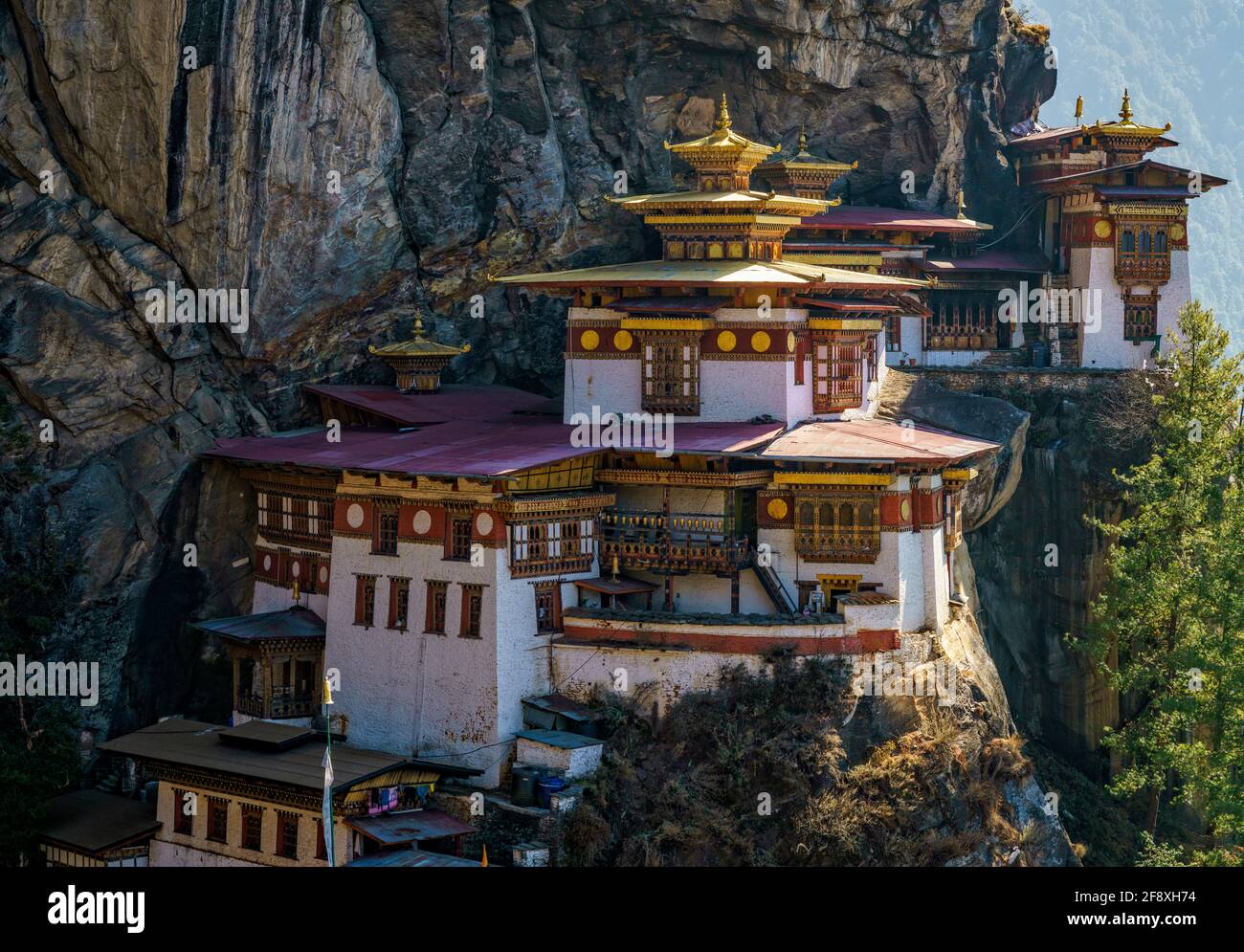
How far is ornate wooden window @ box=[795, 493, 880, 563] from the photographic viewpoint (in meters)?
50.8

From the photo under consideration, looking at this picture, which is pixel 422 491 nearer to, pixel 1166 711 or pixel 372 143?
pixel 372 143

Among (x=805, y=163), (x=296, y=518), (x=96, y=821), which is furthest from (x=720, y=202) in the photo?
(x=96, y=821)

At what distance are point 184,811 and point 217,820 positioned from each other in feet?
3.46

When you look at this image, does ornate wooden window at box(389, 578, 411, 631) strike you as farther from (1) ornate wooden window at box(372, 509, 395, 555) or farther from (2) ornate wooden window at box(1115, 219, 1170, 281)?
(2) ornate wooden window at box(1115, 219, 1170, 281)

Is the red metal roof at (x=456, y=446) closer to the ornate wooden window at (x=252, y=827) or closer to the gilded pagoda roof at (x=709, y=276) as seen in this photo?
the gilded pagoda roof at (x=709, y=276)

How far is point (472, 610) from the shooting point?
49.3 m

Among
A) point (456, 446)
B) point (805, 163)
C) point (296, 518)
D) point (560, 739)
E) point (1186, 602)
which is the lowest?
point (560, 739)

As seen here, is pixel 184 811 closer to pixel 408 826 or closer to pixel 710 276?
pixel 408 826

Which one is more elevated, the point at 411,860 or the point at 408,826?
the point at 408,826

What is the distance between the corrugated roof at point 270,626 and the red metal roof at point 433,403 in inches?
234

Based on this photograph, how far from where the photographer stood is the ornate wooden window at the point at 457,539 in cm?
4972

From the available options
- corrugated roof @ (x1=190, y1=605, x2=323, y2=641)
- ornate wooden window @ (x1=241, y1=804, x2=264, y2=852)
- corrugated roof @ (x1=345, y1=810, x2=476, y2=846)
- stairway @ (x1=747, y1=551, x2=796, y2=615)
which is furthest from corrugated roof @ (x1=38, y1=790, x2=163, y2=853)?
stairway @ (x1=747, y1=551, x2=796, y2=615)

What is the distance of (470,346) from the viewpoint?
61969 millimetres
